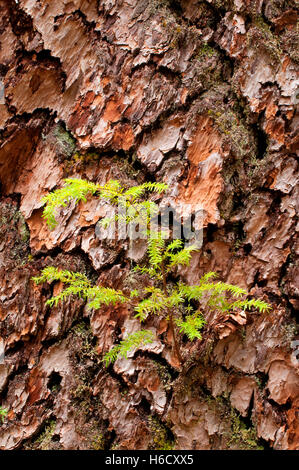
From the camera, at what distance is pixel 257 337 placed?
2375 millimetres

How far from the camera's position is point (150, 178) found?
2703 mm

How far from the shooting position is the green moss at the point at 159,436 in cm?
227

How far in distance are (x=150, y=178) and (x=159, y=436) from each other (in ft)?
5.39

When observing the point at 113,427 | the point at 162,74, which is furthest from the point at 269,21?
the point at 113,427

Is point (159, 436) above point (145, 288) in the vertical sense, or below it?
below

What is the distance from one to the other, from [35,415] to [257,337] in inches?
57.2

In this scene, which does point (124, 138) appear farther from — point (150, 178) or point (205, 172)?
point (205, 172)

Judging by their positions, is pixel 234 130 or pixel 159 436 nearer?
pixel 159 436

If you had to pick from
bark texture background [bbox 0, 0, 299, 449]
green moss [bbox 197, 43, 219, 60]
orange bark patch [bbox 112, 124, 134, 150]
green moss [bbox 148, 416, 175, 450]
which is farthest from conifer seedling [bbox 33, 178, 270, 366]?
green moss [bbox 197, 43, 219, 60]

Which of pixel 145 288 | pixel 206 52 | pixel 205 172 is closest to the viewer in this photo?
pixel 145 288

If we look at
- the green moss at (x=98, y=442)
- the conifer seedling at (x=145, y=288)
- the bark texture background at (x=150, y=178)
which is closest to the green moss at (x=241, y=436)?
the bark texture background at (x=150, y=178)

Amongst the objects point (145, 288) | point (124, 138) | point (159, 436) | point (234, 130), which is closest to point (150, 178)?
point (124, 138)

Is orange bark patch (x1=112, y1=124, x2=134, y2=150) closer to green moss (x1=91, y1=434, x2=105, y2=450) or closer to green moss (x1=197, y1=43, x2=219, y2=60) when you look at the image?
green moss (x1=197, y1=43, x2=219, y2=60)
